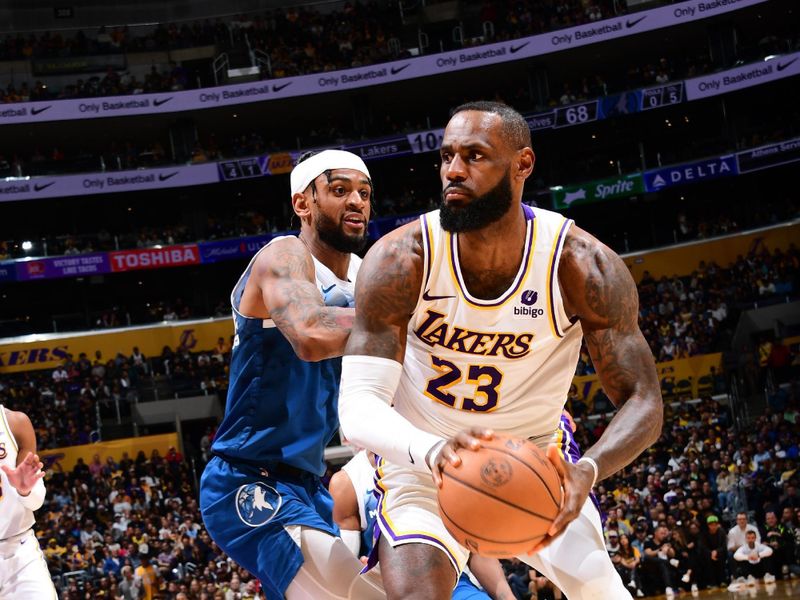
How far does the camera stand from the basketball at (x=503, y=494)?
3.33 metres

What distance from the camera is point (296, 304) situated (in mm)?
4445

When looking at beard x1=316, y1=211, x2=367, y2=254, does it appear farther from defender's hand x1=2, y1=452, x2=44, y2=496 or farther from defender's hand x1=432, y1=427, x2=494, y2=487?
defender's hand x1=2, y1=452, x2=44, y2=496

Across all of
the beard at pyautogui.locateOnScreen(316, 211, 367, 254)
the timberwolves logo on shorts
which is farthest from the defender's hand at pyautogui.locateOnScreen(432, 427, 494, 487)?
the beard at pyautogui.locateOnScreen(316, 211, 367, 254)

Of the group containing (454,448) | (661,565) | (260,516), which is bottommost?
(661,565)

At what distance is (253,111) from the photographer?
34844mm

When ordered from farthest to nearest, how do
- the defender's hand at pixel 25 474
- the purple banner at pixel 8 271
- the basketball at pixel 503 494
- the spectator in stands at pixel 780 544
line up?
the purple banner at pixel 8 271, the spectator in stands at pixel 780 544, the defender's hand at pixel 25 474, the basketball at pixel 503 494

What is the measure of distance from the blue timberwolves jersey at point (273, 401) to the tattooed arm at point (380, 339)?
0.84m

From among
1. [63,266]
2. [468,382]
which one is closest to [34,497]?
[468,382]

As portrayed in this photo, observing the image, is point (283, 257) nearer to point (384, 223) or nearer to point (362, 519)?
point (362, 519)

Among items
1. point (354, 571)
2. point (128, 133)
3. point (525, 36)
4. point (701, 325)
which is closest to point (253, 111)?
point (128, 133)

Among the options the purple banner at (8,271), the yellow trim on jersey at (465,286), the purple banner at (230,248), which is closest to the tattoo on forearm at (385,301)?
the yellow trim on jersey at (465,286)

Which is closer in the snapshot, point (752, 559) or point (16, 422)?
point (16, 422)

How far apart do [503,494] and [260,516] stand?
1.69 metres

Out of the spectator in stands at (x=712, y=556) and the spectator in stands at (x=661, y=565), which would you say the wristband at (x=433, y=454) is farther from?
the spectator in stands at (x=712, y=556)
